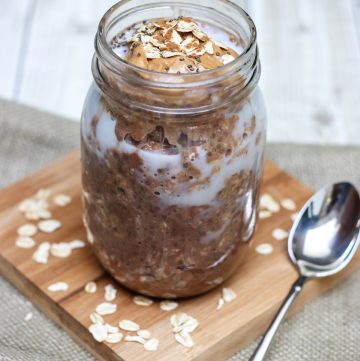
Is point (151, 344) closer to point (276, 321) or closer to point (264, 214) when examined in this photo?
point (276, 321)

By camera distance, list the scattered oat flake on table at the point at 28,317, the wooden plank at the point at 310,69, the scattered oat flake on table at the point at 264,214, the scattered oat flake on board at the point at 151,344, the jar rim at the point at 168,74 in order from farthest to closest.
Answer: the wooden plank at the point at 310,69, the scattered oat flake on table at the point at 264,214, the scattered oat flake on table at the point at 28,317, the scattered oat flake on board at the point at 151,344, the jar rim at the point at 168,74

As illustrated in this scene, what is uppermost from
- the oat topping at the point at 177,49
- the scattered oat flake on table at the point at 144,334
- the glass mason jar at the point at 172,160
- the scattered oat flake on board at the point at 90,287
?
the oat topping at the point at 177,49

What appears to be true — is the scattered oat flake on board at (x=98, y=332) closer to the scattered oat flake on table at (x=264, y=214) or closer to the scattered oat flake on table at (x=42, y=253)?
the scattered oat flake on table at (x=42, y=253)

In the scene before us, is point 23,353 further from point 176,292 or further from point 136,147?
point 136,147

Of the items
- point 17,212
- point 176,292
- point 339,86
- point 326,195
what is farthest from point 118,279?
point 339,86

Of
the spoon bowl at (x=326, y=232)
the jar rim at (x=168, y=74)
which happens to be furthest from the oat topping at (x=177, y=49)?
the spoon bowl at (x=326, y=232)

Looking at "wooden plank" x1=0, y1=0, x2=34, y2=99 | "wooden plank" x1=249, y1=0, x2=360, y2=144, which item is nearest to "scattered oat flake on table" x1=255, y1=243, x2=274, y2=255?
"wooden plank" x1=249, y1=0, x2=360, y2=144

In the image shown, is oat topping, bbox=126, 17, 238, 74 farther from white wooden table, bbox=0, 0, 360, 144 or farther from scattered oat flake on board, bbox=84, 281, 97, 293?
white wooden table, bbox=0, 0, 360, 144

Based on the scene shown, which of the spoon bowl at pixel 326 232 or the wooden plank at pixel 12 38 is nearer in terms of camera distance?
the spoon bowl at pixel 326 232
